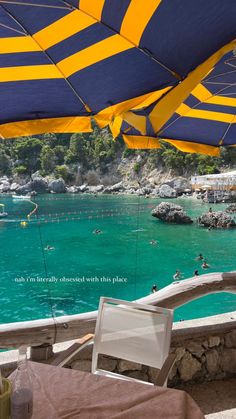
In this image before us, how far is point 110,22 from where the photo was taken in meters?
1.39

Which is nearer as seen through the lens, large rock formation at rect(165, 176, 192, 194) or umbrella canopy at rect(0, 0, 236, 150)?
umbrella canopy at rect(0, 0, 236, 150)

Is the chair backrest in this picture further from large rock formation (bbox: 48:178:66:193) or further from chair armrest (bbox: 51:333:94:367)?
large rock formation (bbox: 48:178:66:193)

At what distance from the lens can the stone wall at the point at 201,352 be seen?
7.34ft

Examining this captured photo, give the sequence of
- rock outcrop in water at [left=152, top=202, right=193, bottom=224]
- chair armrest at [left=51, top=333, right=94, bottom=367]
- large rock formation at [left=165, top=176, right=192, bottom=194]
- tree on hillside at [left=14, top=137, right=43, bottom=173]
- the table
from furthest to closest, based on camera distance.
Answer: tree on hillside at [left=14, top=137, right=43, bottom=173]
large rock formation at [left=165, top=176, right=192, bottom=194]
rock outcrop in water at [left=152, top=202, right=193, bottom=224]
chair armrest at [left=51, top=333, right=94, bottom=367]
the table

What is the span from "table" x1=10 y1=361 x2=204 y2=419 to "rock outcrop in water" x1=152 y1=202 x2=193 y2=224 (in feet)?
109

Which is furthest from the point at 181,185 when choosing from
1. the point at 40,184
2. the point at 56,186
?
the point at 40,184

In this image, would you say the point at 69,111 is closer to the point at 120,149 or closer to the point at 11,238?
the point at 11,238

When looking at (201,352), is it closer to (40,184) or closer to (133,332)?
(133,332)

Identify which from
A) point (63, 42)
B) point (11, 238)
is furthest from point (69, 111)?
point (11, 238)

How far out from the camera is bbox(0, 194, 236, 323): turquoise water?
17031 mm

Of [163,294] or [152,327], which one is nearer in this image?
[152,327]

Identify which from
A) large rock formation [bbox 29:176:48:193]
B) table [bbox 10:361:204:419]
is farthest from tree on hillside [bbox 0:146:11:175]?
table [bbox 10:361:204:419]

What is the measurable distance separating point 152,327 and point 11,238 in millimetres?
31448

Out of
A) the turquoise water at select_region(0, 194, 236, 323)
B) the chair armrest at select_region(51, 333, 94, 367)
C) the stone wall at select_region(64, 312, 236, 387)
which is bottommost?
the turquoise water at select_region(0, 194, 236, 323)
